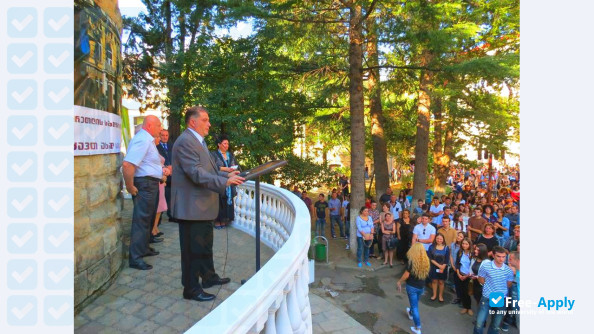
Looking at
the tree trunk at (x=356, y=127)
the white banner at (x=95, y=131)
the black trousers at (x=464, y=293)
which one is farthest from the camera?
the tree trunk at (x=356, y=127)

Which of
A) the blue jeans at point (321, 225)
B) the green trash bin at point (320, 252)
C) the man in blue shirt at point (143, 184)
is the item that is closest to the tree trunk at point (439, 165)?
the blue jeans at point (321, 225)

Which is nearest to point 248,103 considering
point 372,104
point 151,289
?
point 372,104

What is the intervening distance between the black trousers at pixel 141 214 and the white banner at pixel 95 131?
51cm

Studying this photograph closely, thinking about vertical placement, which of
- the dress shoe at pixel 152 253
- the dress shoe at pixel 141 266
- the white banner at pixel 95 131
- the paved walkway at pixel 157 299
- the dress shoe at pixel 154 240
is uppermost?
the white banner at pixel 95 131

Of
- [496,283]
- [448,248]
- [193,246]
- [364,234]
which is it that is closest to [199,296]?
[193,246]

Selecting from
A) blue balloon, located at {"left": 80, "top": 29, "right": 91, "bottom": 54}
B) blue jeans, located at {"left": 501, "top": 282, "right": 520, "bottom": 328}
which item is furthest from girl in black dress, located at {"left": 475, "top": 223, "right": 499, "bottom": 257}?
blue balloon, located at {"left": 80, "top": 29, "right": 91, "bottom": 54}

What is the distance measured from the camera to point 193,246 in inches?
133

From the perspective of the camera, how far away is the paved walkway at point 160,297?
310cm

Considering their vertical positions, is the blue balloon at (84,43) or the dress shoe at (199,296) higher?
the blue balloon at (84,43)

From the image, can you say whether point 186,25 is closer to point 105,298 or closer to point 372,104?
point 372,104

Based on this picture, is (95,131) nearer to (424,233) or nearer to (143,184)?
(143,184)

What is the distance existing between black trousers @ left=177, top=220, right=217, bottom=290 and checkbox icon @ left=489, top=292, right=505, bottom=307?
5925mm

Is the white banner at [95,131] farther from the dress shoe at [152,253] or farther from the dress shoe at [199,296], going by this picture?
the dress shoe at [199,296]

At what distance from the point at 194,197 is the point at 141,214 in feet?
4.80
